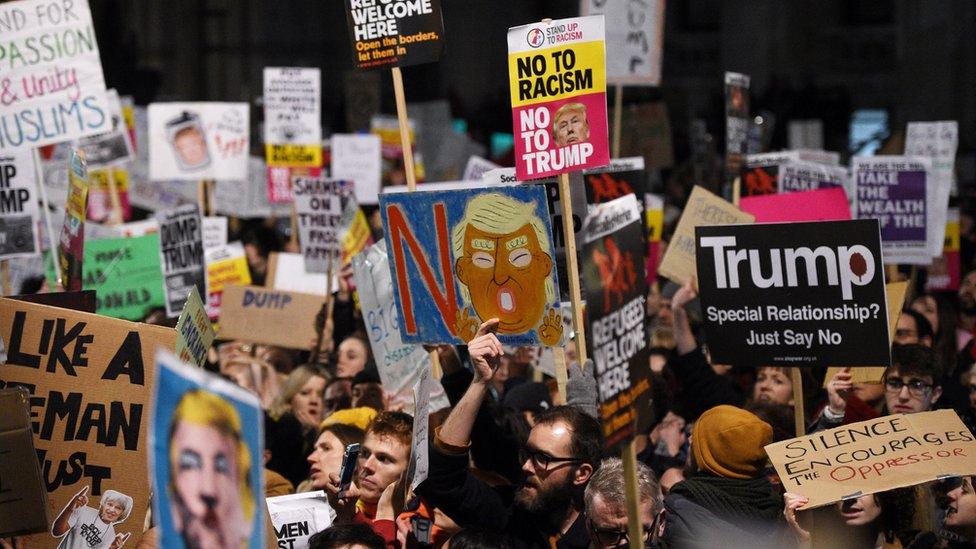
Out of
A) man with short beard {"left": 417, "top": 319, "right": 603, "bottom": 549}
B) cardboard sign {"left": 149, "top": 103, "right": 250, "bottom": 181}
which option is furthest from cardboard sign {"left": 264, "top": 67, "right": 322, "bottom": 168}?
man with short beard {"left": 417, "top": 319, "right": 603, "bottom": 549}

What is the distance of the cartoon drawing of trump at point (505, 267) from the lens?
16.9 feet

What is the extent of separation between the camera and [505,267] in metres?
5.21

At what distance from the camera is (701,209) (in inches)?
311

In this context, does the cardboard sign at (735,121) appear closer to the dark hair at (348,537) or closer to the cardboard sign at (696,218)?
the cardboard sign at (696,218)

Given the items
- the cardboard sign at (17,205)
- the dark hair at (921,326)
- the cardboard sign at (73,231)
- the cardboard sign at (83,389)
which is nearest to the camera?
the cardboard sign at (83,389)

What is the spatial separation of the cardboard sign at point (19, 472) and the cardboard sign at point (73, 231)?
2.89 metres

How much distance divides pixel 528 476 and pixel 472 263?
937 millimetres

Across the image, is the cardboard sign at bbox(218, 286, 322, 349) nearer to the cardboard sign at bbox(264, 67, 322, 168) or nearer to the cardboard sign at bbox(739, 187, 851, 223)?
the cardboard sign at bbox(739, 187, 851, 223)

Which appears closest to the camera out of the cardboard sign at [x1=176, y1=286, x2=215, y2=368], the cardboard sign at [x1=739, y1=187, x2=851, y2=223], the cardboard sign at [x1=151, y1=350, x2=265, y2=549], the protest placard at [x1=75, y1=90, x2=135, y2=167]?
the cardboard sign at [x1=151, y1=350, x2=265, y2=549]

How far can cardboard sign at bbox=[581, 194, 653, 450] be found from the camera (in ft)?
13.7

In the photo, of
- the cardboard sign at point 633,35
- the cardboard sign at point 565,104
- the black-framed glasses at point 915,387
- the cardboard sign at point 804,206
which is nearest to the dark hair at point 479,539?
the cardboard sign at point 565,104

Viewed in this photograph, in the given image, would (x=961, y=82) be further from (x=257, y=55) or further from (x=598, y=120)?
(x=598, y=120)

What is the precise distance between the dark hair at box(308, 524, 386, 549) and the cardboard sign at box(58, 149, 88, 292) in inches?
136

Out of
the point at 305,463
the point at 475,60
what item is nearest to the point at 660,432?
the point at 305,463
